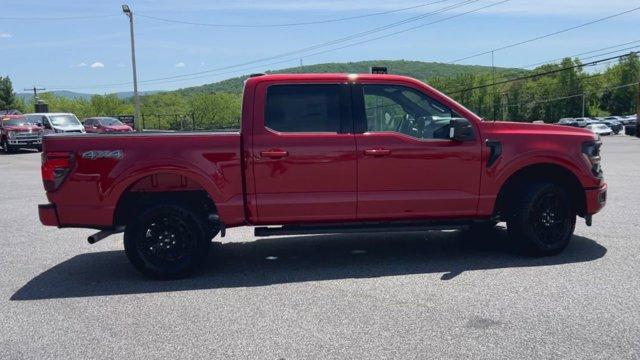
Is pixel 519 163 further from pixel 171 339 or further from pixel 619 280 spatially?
pixel 171 339

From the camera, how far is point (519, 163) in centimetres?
616

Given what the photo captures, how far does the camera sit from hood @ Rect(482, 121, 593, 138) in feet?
20.3

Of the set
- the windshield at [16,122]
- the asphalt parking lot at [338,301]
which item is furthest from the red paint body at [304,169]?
the windshield at [16,122]

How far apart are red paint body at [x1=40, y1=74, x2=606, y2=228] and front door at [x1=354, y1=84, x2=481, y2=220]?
0.01 m

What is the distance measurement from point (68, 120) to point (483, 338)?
94.0 ft

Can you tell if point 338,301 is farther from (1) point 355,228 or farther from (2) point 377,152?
(2) point 377,152

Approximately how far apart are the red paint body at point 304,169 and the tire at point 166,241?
0.95 feet

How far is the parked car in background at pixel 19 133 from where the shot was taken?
28.0 meters

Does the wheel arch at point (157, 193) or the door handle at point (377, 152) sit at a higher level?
the door handle at point (377, 152)

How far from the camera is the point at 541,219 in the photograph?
6371 millimetres

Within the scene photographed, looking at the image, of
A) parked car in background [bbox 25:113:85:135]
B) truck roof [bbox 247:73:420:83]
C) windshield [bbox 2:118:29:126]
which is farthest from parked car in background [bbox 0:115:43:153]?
truck roof [bbox 247:73:420:83]

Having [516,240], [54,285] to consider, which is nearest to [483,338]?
[516,240]

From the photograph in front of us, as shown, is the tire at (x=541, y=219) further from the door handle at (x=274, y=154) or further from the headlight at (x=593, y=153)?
the door handle at (x=274, y=154)

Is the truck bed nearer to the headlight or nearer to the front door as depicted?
the front door
